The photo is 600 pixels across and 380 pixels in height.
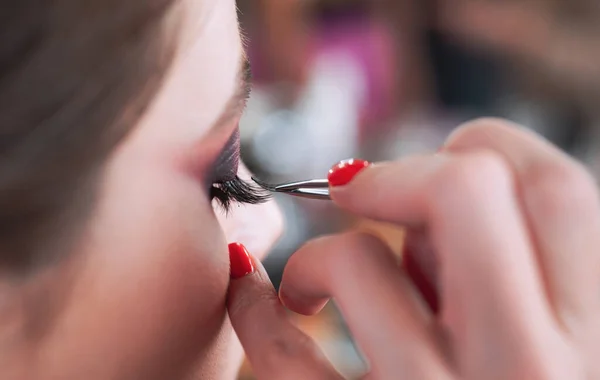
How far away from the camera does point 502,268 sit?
307 mm

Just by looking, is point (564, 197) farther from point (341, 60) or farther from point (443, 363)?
point (341, 60)

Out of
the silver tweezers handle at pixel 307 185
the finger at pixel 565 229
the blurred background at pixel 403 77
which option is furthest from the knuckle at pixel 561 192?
the blurred background at pixel 403 77

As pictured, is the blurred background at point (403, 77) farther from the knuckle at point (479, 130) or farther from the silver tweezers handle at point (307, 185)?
the knuckle at point (479, 130)

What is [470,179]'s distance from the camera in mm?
322

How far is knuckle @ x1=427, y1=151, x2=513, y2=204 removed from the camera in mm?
319

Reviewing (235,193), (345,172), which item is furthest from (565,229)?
(235,193)

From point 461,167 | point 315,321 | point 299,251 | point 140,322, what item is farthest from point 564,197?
point 315,321

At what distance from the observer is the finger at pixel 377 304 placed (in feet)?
1.06

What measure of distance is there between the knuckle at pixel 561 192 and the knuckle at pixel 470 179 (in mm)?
14

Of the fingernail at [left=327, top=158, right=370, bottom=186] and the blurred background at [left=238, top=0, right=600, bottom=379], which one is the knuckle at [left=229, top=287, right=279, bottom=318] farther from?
the blurred background at [left=238, top=0, right=600, bottom=379]

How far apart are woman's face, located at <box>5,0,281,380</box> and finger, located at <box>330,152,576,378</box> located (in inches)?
5.3

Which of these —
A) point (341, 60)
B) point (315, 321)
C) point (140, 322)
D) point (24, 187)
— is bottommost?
point (315, 321)

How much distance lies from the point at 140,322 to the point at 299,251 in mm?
110

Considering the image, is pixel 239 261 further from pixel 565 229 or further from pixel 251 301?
pixel 565 229
